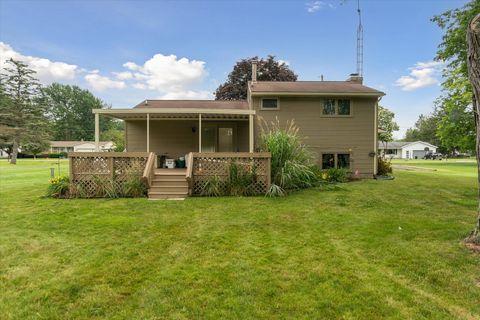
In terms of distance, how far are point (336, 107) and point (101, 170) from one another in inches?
393

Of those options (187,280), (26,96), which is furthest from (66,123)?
(187,280)

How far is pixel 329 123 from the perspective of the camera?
12531mm

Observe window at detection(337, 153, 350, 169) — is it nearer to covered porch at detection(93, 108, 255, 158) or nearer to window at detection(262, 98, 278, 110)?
window at detection(262, 98, 278, 110)

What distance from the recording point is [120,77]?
39938 mm

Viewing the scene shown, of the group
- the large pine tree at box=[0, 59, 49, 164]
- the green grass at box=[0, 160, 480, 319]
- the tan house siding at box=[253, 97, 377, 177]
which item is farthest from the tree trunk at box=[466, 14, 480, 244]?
the large pine tree at box=[0, 59, 49, 164]

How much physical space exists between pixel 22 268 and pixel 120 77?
135ft

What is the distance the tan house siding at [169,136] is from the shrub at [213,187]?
4.68 m

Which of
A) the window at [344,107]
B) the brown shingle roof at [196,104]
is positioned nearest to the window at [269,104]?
the brown shingle roof at [196,104]

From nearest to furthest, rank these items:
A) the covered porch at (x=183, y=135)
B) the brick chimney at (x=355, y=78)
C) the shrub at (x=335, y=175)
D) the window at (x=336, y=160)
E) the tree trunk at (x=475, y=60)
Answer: the tree trunk at (x=475, y=60), the shrub at (x=335, y=175), the window at (x=336, y=160), the covered porch at (x=183, y=135), the brick chimney at (x=355, y=78)

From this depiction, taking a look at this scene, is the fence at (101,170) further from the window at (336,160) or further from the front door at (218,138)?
the window at (336,160)

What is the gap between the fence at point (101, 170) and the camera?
8836mm

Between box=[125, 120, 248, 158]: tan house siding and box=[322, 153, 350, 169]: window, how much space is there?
3.74m

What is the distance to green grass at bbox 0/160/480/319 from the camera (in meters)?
2.85

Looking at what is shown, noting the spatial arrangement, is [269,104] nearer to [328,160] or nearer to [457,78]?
[328,160]
